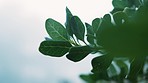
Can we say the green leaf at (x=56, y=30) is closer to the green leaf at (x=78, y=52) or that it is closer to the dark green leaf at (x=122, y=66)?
the green leaf at (x=78, y=52)

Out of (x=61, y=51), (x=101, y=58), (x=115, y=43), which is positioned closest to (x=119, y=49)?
(x=115, y=43)

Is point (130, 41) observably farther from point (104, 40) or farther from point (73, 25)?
point (73, 25)

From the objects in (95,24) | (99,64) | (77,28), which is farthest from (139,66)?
(77,28)

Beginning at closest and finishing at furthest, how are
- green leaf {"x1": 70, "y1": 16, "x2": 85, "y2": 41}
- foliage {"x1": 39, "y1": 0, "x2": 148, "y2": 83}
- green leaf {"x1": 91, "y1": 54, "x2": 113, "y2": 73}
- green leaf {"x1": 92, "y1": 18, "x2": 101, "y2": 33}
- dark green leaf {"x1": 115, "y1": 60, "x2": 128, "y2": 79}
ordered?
foliage {"x1": 39, "y1": 0, "x2": 148, "y2": 83} → dark green leaf {"x1": 115, "y1": 60, "x2": 128, "y2": 79} → green leaf {"x1": 91, "y1": 54, "x2": 113, "y2": 73} → green leaf {"x1": 92, "y1": 18, "x2": 101, "y2": 33} → green leaf {"x1": 70, "y1": 16, "x2": 85, "y2": 41}

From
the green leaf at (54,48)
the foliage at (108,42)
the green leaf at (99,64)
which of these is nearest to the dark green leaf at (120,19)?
the foliage at (108,42)

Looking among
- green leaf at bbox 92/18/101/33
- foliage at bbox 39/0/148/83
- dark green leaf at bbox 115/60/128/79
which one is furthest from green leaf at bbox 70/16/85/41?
dark green leaf at bbox 115/60/128/79

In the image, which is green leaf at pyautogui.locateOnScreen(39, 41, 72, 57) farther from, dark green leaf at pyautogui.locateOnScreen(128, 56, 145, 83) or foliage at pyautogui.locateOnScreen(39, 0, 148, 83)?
dark green leaf at pyautogui.locateOnScreen(128, 56, 145, 83)

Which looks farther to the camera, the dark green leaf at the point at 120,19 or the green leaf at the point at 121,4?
the green leaf at the point at 121,4

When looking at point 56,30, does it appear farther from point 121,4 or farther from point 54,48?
point 121,4
